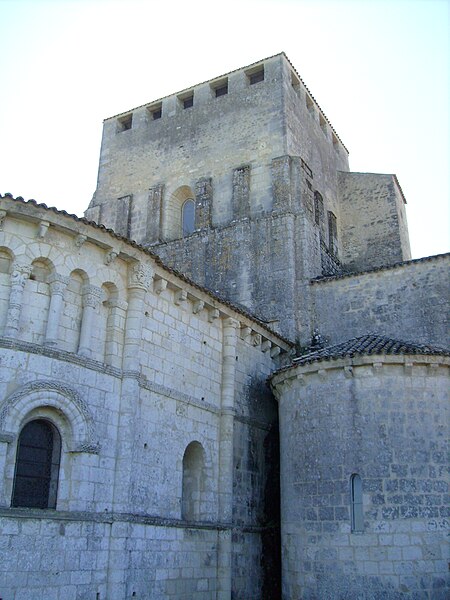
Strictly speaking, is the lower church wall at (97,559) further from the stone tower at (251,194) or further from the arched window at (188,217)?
the arched window at (188,217)

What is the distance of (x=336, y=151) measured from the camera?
2598cm

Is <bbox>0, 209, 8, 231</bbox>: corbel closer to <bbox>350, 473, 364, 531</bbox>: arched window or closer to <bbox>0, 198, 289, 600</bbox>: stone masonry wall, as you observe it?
<bbox>0, 198, 289, 600</bbox>: stone masonry wall

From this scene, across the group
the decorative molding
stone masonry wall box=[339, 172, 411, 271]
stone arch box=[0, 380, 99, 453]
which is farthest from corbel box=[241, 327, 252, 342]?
stone masonry wall box=[339, 172, 411, 271]

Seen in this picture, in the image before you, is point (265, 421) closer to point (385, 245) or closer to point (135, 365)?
point (135, 365)

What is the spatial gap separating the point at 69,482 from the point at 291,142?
1441cm

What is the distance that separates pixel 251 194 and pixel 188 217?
9.69 ft

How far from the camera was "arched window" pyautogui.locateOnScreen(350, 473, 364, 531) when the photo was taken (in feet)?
40.9

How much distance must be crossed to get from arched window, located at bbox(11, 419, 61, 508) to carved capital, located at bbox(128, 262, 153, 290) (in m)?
3.16

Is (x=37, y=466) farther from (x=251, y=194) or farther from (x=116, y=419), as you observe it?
(x=251, y=194)

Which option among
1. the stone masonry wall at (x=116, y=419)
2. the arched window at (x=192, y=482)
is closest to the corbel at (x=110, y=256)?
the stone masonry wall at (x=116, y=419)

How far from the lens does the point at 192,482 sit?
13836 millimetres

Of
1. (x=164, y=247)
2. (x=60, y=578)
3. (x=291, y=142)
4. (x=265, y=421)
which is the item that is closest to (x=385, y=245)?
(x=291, y=142)

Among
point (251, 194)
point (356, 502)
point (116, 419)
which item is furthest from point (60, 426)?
point (251, 194)

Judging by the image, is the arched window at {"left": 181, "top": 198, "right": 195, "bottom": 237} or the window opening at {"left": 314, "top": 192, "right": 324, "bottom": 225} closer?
the window opening at {"left": 314, "top": 192, "right": 324, "bottom": 225}
